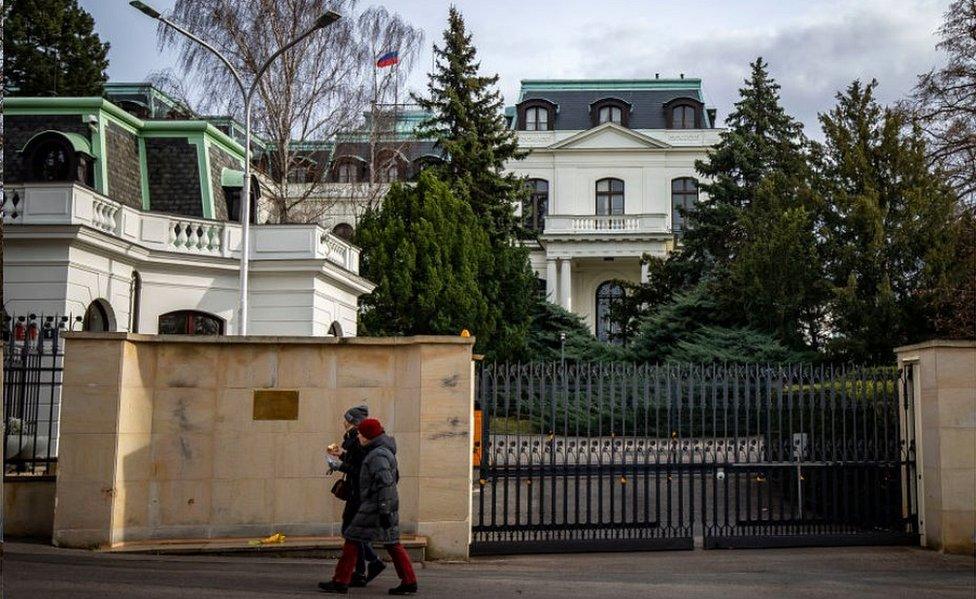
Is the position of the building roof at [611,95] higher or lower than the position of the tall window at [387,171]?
higher

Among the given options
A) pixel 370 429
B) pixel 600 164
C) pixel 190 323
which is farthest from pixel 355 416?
pixel 600 164

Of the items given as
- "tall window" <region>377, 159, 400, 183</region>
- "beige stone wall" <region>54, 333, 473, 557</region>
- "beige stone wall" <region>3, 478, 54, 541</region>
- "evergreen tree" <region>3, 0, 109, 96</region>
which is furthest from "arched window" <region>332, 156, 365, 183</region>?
"beige stone wall" <region>3, 478, 54, 541</region>

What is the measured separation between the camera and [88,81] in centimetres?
4703

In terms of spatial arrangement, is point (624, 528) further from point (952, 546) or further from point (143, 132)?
point (143, 132)

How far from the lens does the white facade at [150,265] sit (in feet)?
80.6

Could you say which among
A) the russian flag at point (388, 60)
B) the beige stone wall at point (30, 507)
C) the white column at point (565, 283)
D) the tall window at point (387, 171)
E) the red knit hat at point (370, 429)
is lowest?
the beige stone wall at point (30, 507)

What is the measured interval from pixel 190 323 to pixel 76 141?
5.10 meters

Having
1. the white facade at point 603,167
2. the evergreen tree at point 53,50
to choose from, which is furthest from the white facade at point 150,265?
the white facade at point 603,167

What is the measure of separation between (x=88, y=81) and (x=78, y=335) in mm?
37858

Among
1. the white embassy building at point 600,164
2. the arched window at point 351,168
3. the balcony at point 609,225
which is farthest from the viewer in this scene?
the white embassy building at point 600,164

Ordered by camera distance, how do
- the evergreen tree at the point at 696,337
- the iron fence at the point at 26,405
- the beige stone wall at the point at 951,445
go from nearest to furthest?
the iron fence at the point at 26,405 < the beige stone wall at the point at 951,445 < the evergreen tree at the point at 696,337

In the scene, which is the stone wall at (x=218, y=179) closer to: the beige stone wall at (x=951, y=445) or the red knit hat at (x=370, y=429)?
the red knit hat at (x=370, y=429)

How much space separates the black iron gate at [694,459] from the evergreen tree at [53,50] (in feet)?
112

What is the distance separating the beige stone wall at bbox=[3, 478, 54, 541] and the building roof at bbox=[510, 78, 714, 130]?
57.8 metres
